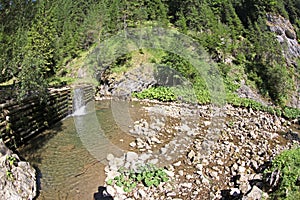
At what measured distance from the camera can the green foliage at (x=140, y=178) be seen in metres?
8.02

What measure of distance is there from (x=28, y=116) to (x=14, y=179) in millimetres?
5275

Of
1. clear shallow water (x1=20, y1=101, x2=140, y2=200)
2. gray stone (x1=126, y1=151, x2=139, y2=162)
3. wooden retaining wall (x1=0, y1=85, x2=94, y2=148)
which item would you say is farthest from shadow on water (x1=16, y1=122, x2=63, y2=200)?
gray stone (x1=126, y1=151, x2=139, y2=162)

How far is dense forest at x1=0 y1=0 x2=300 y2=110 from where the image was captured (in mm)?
11203

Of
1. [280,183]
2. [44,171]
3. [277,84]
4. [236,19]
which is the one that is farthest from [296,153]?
[236,19]

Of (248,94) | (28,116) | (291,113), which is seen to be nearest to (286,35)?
(248,94)

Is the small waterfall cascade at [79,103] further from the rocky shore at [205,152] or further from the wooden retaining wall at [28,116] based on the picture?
the rocky shore at [205,152]

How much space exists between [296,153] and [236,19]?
135 ft

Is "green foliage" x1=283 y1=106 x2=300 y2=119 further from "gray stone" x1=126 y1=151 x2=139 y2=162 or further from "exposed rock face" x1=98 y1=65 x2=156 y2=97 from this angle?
"gray stone" x1=126 y1=151 x2=139 y2=162

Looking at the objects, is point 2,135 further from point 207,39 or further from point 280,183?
point 207,39

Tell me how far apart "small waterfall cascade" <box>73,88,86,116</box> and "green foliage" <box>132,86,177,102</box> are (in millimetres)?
5333

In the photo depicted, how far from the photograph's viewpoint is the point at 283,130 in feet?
55.1

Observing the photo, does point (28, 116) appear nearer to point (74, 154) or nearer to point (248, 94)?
point (74, 154)

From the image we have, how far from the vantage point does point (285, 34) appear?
41031mm

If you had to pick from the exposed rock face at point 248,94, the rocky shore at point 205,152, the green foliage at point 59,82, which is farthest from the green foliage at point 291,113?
the green foliage at point 59,82
